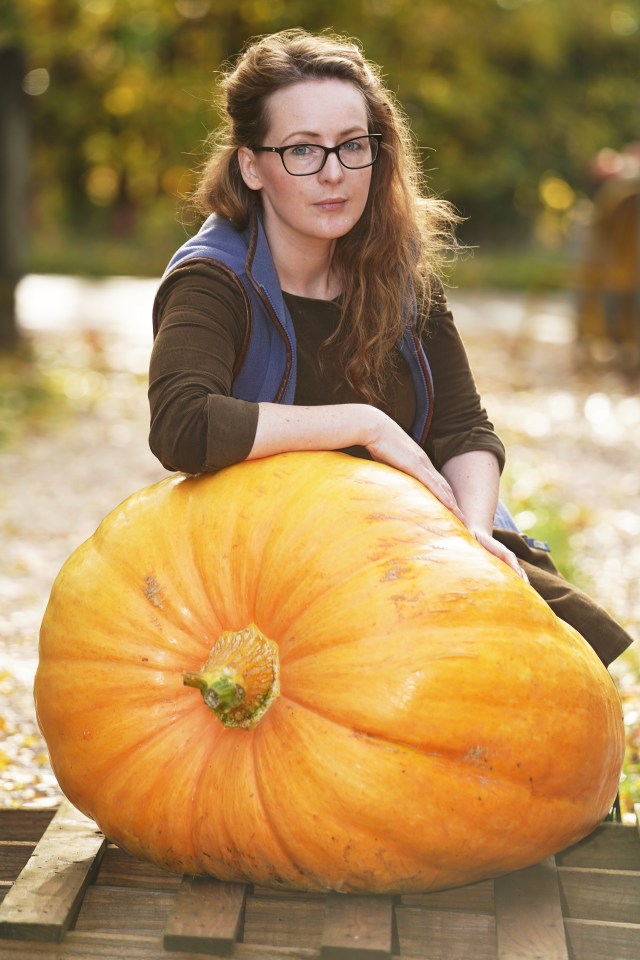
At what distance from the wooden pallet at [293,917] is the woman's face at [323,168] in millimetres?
1323

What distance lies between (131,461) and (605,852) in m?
5.70

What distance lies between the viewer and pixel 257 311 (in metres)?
2.55

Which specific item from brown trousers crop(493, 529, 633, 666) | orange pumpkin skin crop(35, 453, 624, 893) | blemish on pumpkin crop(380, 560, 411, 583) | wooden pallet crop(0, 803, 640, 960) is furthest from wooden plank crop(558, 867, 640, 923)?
blemish on pumpkin crop(380, 560, 411, 583)

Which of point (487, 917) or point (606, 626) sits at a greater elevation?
point (606, 626)

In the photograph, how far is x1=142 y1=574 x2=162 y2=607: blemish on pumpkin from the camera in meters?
2.19

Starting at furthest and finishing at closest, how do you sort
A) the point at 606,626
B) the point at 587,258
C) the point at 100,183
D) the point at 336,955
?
the point at 100,183, the point at 587,258, the point at 606,626, the point at 336,955

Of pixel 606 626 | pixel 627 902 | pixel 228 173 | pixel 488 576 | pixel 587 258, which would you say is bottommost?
pixel 587 258

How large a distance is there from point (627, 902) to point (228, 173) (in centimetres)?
167

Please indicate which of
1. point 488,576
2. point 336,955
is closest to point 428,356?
point 488,576

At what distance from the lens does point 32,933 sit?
6.73ft

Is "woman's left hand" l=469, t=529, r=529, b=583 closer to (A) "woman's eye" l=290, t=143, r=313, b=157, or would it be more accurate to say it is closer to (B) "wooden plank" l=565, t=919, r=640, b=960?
(B) "wooden plank" l=565, t=919, r=640, b=960

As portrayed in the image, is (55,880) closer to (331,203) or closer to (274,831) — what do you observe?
(274,831)

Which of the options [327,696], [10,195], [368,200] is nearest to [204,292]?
[368,200]

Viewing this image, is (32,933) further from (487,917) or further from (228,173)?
(228,173)
